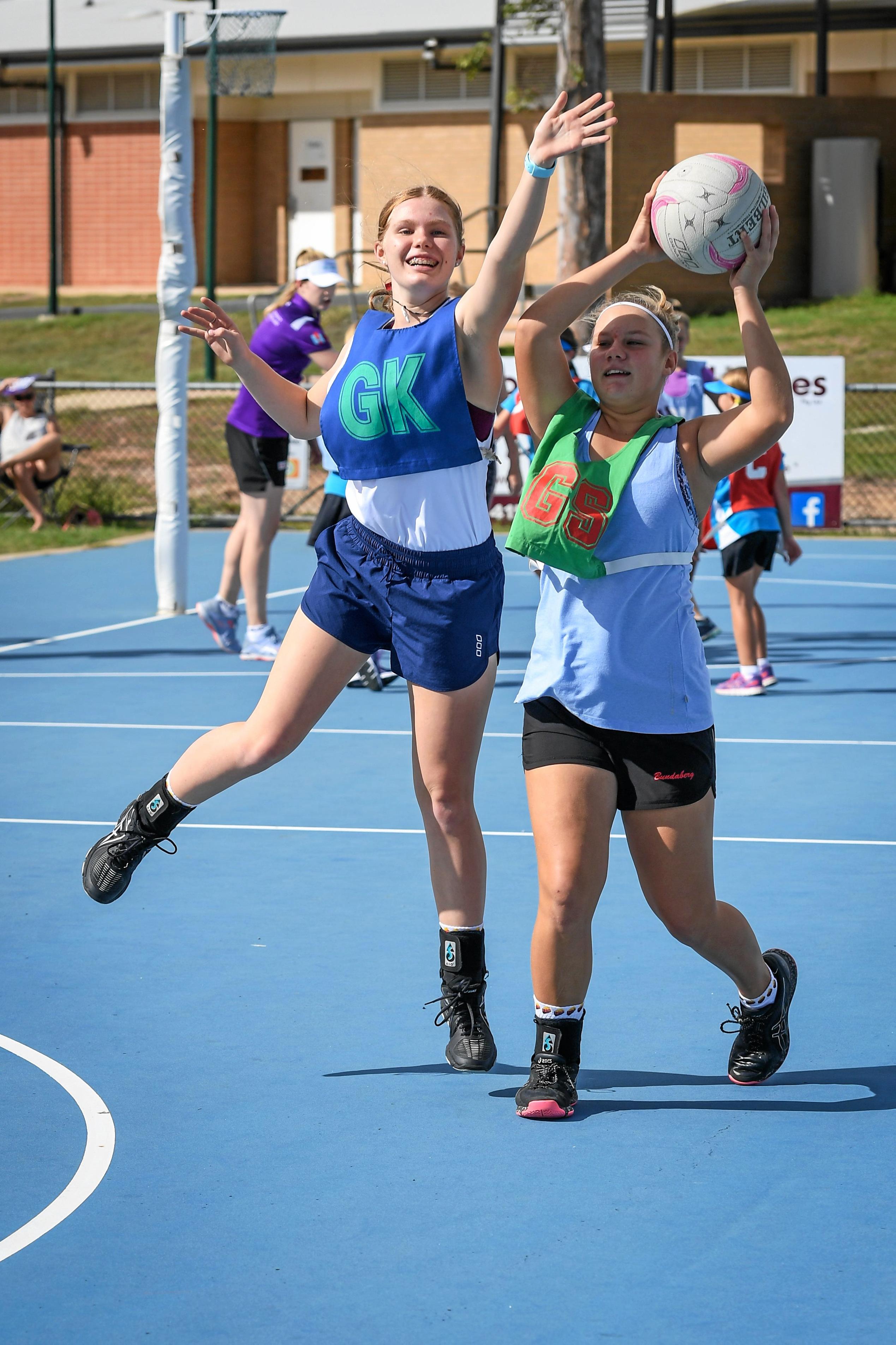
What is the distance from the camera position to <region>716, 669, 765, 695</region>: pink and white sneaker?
10.0 m

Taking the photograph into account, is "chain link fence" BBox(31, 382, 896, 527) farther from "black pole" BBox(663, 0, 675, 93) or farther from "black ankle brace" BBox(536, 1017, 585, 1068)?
"black ankle brace" BBox(536, 1017, 585, 1068)

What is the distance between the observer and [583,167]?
20.6 meters

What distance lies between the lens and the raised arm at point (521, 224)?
3859 millimetres

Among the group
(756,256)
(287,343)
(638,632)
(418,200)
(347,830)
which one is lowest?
(347,830)

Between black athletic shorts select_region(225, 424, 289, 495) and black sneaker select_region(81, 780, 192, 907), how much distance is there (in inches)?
236

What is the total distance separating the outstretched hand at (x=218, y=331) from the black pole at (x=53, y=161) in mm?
27795

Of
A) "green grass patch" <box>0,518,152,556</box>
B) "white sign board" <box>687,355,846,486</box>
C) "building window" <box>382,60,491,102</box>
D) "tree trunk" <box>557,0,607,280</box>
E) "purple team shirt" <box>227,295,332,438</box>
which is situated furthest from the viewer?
"building window" <box>382,60,491,102</box>

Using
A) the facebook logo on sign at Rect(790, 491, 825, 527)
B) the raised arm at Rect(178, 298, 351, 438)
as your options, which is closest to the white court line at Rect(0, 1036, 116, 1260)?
the raised arm at Rect(178, 298, 351, 438)

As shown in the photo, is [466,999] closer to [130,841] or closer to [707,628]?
[130,841]

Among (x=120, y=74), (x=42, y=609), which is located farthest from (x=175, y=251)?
(x=120, y=74)

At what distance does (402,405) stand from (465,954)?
1.38 m

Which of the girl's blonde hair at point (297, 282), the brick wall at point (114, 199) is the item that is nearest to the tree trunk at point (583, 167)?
the girl's blonde hair at point (297, 282)

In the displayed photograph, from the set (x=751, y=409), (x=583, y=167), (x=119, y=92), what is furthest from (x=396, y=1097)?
(x=119, y=92)

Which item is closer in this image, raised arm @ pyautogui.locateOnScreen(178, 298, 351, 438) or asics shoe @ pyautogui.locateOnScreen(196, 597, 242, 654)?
raised arm @ pyautogui.locateOnScreen(178, 298, 351, 438)
